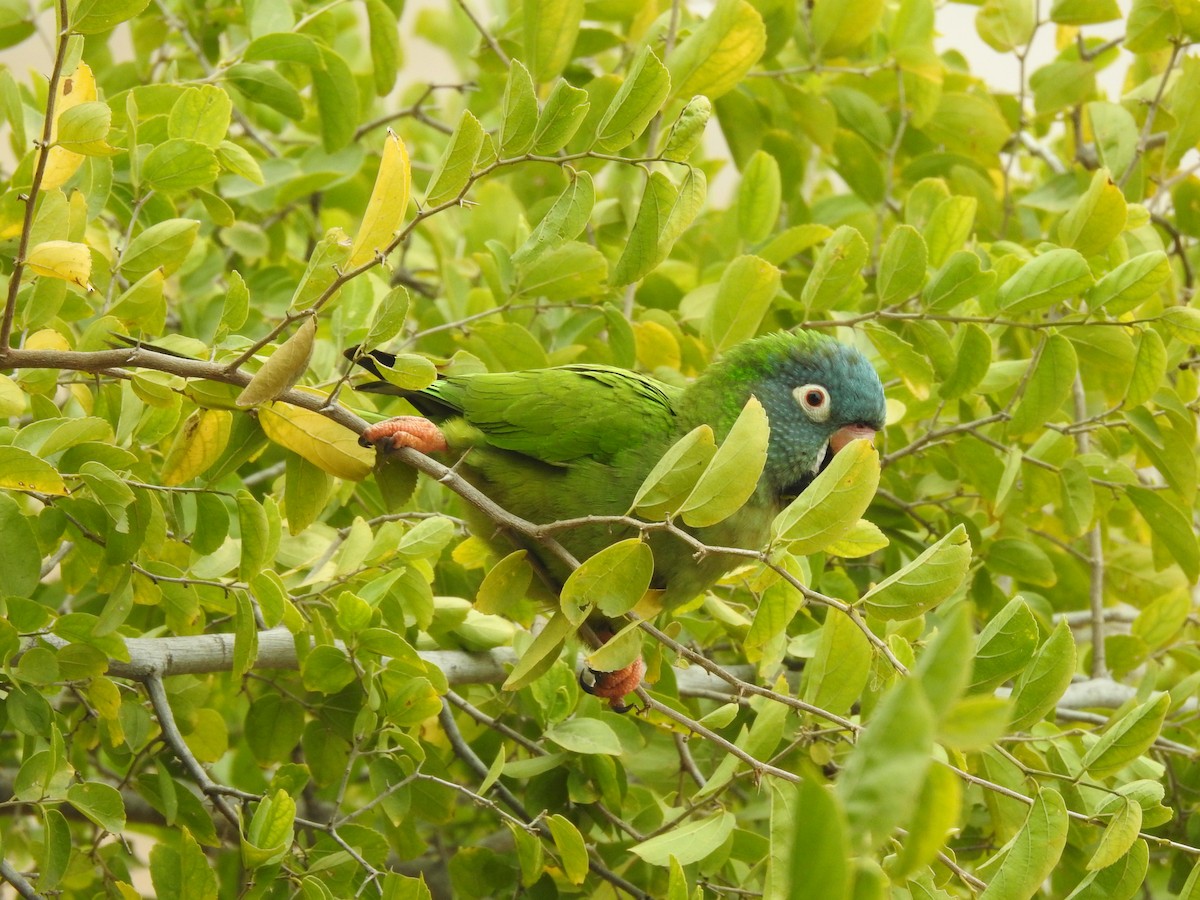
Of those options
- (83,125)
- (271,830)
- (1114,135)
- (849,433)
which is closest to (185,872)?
(271,830)

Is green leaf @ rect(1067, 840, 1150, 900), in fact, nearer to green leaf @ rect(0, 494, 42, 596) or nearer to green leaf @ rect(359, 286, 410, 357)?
green leaf @ rect(359, 286, 410, 357)

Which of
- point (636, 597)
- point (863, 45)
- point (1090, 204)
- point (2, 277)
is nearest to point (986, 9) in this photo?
point (863, 45)

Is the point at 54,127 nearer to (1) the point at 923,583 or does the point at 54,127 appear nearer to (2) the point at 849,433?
(1) the point at 923,583

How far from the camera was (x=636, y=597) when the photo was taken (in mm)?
1277

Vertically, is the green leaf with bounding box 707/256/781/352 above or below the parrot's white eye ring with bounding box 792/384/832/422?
above

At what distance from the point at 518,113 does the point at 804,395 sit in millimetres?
849

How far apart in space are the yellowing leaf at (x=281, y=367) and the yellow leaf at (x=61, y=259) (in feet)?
0.82

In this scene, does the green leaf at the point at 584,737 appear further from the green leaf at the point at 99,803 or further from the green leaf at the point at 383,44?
the green leaf at the point at 383,44

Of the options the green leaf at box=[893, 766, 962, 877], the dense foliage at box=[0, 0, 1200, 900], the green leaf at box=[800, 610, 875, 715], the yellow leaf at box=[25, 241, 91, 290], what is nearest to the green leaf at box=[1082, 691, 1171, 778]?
the dense foliage at box=[0, 0, 1200, 900]

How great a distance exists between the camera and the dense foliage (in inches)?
50.9

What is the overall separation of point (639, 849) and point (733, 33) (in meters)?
1.33

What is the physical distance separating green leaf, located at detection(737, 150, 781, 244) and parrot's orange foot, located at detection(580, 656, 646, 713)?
990 mm

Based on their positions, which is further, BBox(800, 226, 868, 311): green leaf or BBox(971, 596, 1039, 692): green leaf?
BBox(800, 226, 868, 311): green leaf

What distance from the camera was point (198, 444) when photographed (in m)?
1.49
